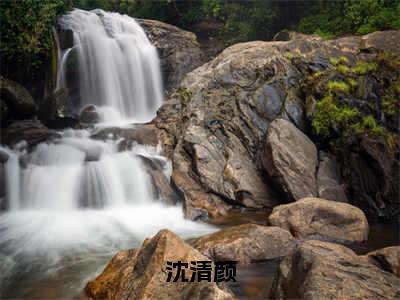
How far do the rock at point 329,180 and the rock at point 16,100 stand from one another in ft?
30.3

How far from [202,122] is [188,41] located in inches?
362

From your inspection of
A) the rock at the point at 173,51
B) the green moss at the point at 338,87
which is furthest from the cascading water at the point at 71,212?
the rock at the point at 173,51

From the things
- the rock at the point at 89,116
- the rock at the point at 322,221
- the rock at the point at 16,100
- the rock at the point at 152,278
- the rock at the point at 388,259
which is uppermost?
the rock at the point at 16,100

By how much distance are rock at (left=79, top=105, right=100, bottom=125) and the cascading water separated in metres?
1.75

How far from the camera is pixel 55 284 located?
586 centimetres

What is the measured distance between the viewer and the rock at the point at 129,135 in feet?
39.2

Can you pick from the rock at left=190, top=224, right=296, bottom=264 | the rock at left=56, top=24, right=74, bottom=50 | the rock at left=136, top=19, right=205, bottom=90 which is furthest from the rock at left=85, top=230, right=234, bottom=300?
the rock at left=136, top=19, right=205, bottom=90

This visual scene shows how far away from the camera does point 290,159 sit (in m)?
9.64

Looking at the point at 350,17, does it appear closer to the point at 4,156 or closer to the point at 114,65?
the point at 114,65

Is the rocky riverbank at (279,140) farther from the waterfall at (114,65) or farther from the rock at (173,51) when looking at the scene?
the rock at (173,51)

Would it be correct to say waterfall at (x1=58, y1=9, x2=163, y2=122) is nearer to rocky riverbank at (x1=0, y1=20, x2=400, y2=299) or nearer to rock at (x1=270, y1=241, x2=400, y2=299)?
rocky riverbank at (x1=0, y1=20, x2=400, y2=299)

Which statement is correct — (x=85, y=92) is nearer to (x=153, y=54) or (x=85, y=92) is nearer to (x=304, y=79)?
(x=153, y=54)

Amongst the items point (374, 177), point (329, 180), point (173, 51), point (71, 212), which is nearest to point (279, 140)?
point (329, 180)

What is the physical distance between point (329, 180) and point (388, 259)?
4378mm
